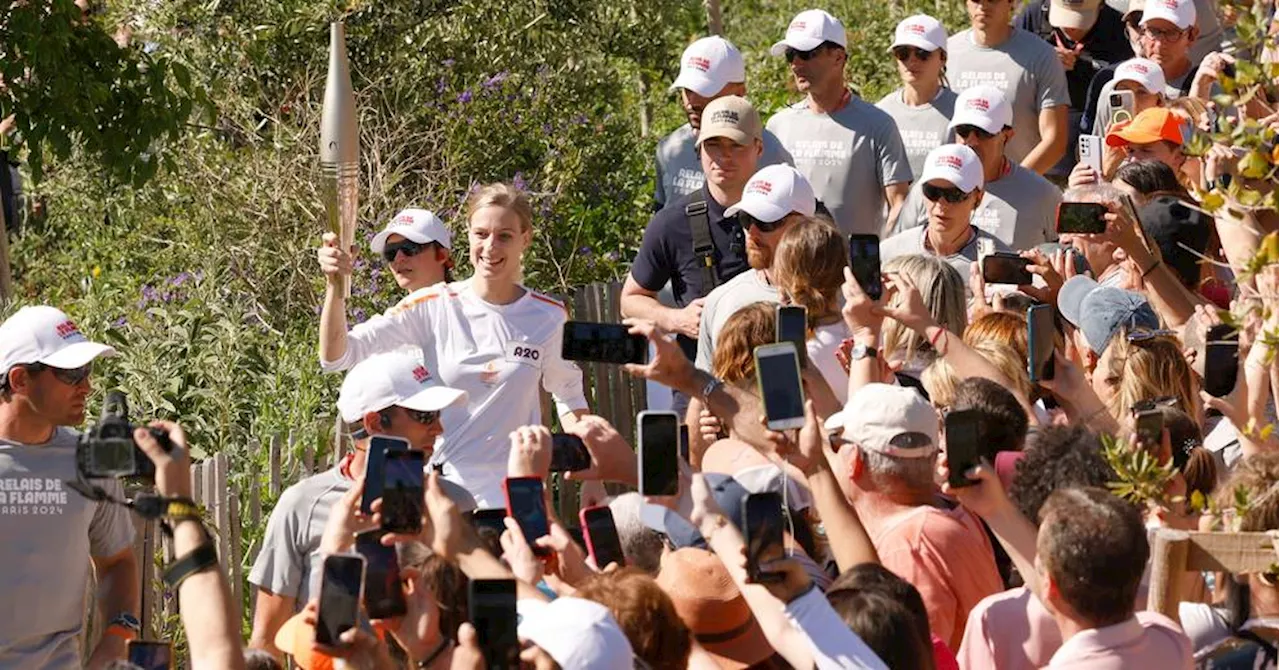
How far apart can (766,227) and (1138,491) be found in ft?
9.89

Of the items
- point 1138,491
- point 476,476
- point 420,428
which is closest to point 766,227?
point 476,476

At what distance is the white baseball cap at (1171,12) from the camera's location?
34.2 ft

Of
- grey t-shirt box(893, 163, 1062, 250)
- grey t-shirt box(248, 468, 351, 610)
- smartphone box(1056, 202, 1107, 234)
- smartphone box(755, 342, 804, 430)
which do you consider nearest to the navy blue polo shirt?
grey t-shirt box(893, 163, 1062, 250)

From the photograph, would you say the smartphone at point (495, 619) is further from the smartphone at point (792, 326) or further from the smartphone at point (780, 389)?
the smartphone at point (792, 326)

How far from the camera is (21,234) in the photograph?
13.3m

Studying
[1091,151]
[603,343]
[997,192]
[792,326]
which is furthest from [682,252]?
[792,326]

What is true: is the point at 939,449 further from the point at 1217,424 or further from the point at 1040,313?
the point at 1217,424

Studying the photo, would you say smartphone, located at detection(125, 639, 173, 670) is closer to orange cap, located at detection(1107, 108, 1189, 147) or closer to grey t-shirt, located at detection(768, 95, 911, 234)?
grey t-shirt, located at detection(768, 95, 911, 234)

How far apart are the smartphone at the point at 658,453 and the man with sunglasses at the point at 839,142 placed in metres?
4.49

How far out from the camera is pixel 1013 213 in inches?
356

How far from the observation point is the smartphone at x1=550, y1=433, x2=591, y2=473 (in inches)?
223

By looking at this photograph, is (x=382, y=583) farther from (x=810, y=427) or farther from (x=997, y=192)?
(x=997, y=192)

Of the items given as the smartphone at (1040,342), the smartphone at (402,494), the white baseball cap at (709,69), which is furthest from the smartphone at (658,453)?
the white baseball cap at (709,69)

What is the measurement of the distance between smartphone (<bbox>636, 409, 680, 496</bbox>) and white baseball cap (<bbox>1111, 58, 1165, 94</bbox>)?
5427 mm
